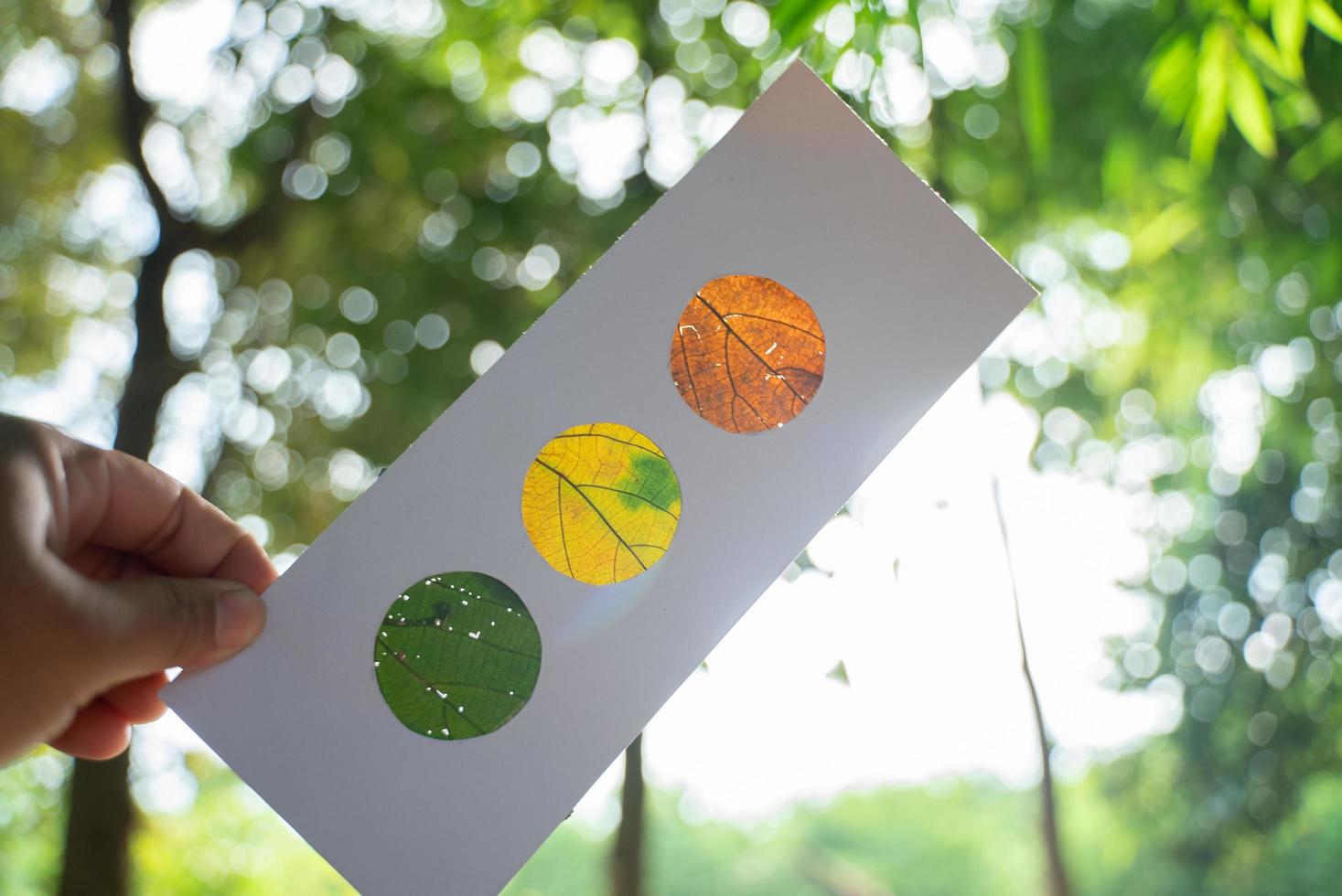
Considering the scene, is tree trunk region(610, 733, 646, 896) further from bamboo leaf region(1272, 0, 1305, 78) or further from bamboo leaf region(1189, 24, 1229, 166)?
bamboo leaf region(1272, 0, 1305, 78)

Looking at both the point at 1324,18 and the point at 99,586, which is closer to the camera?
the point at 99,586

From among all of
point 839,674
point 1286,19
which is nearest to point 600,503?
point 1286,19

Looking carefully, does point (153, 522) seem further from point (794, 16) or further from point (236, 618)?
point (794, 16)

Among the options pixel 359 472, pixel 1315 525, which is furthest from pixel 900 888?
pixel 359 472

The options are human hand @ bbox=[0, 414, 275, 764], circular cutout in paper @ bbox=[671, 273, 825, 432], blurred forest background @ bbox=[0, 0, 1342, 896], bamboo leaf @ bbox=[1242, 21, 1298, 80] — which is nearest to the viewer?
human hand @ bbox=[0, 414, 275, 764]

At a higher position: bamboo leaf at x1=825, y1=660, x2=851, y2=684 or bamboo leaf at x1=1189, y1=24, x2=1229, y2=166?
bamboo leaf at x1=1189, y1=24, x2=1229, y2=166

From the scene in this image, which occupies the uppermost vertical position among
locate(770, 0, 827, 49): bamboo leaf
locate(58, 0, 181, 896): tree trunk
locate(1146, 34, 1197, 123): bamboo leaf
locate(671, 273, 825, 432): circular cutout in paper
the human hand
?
locate(1146, 34, 1197, 123): bamboo leaf

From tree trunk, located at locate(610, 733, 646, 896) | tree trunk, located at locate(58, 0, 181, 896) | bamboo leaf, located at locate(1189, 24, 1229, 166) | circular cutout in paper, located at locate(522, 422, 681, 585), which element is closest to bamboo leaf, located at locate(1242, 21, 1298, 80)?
bamboo leaf, located at locate(1189, 24, 1229, 166)
